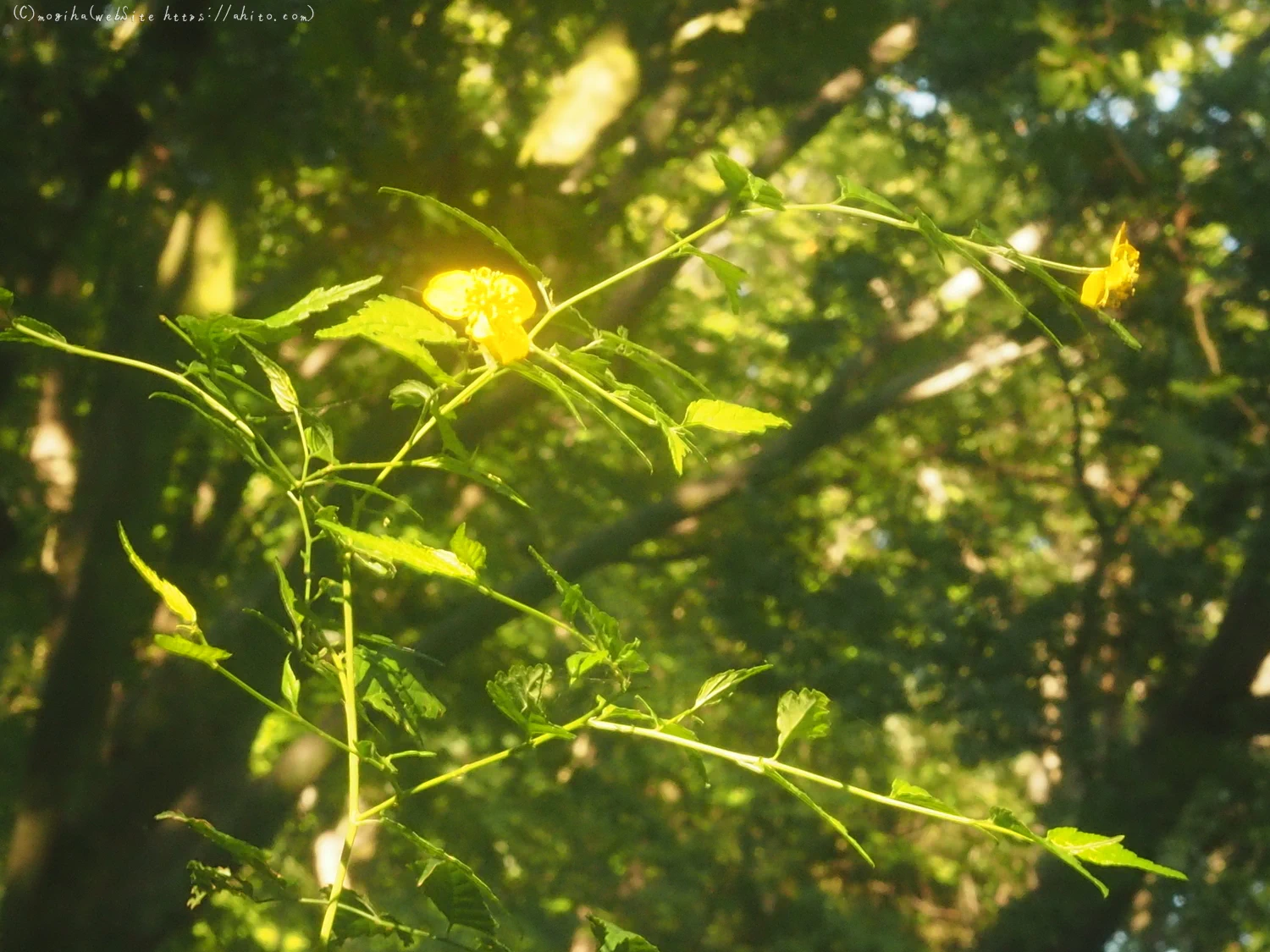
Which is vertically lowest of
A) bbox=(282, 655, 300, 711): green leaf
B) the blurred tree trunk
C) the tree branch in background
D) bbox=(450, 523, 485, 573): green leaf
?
the blurred tree trunk

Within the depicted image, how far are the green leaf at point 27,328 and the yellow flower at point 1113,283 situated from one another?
52 cm

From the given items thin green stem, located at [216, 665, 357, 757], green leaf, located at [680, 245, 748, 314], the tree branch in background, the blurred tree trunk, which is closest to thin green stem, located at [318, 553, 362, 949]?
thin green stem, located at [216, 665, 357, 757]

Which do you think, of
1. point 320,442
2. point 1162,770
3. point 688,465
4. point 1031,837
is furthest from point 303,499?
point 1162,770

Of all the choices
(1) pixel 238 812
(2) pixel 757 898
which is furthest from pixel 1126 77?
(2) pixel 757 898

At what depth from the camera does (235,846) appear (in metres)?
0.60

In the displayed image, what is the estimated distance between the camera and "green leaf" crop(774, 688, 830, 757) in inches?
25.4

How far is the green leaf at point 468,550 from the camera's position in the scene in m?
0.63

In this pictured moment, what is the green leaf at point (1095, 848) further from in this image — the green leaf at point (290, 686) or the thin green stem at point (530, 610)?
the green leaf at point (290, 686)

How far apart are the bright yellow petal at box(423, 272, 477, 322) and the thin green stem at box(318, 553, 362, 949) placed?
0.13 meters

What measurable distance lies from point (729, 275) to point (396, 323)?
185 mm

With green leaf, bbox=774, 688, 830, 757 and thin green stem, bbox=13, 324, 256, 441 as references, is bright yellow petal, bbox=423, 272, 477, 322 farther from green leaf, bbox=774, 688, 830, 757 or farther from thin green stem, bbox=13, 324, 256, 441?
green leaf, bbox=774, 688, 830, 757

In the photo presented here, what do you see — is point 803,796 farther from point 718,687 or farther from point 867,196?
point 867,196

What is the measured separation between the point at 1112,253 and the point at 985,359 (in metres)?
4.20

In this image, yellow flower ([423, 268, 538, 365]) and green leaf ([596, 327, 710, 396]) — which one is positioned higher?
yellow flower ([423, 268, 538, 365])
